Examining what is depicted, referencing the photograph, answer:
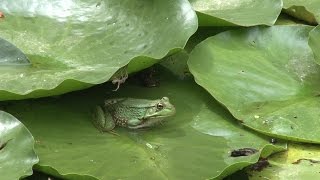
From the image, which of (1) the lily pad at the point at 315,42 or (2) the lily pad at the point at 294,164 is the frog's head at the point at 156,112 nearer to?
(2) the lily pad at the point at 294,164

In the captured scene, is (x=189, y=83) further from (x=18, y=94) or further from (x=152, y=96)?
(x=18, y=94)

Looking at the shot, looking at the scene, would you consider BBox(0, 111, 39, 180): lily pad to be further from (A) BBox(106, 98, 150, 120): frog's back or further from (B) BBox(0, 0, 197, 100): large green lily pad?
(A) BBox(106, 98, 150, 120): frog's back

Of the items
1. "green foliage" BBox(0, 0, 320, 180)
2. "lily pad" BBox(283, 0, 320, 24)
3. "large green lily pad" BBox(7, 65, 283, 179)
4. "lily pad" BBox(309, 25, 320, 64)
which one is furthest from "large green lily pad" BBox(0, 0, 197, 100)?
"lily pad" BBox(283, 0, 320, 24)

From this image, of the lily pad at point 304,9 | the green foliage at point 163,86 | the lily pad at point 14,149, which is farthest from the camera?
the lily pad at point 304,9

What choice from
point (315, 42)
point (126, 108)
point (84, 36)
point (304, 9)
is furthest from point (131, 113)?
point (304, 9)

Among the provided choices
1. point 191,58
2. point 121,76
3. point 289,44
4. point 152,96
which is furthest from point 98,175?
point 289,44

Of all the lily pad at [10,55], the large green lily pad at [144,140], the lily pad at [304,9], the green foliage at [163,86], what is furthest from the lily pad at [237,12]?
the lily pad at [10,55]
